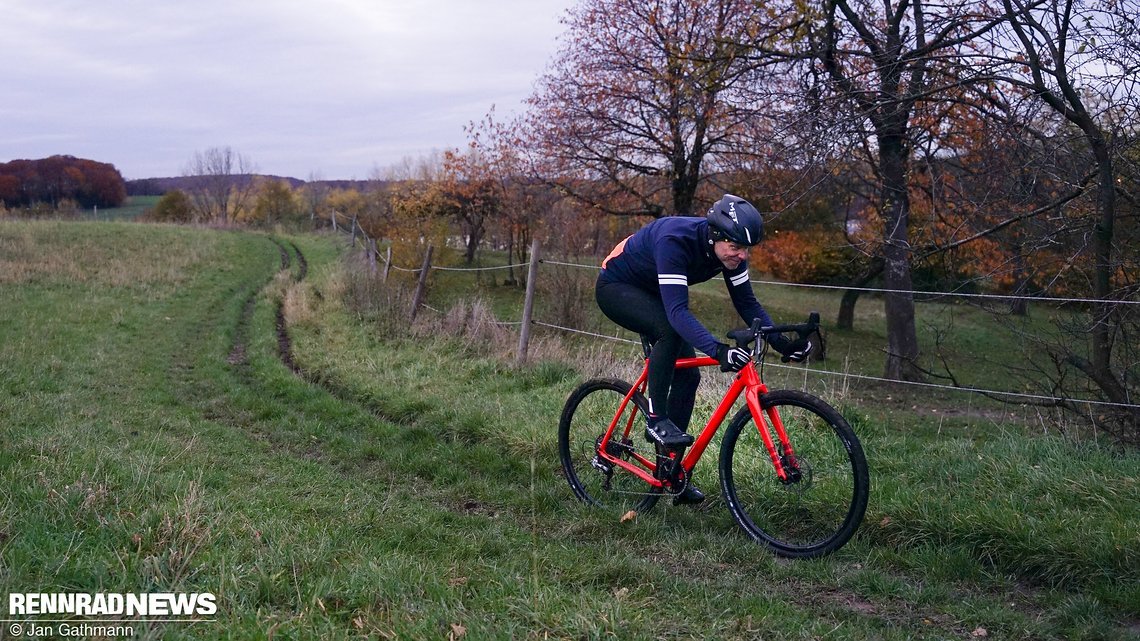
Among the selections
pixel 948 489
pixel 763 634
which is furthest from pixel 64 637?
pixel 948 489

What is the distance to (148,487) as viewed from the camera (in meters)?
4.25

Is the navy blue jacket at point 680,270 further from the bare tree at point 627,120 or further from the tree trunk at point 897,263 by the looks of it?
the bare tree at point 627,120

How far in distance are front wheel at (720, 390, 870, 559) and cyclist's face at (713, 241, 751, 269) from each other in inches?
29.2

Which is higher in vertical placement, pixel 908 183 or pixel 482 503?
pixel 908 183

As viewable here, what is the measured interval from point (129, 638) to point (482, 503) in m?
2.74

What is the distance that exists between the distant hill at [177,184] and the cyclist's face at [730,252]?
5218cm

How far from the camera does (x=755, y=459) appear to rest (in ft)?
15.4

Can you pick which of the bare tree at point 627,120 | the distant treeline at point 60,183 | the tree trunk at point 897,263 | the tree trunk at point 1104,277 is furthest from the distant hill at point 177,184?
the tree trunk at point 1104,277

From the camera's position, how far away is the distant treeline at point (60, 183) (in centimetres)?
5322

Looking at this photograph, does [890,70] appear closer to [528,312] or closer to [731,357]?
[528,312]

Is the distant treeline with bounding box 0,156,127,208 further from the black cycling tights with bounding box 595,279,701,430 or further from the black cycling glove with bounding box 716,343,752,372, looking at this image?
the black cycling glove with bounding box 716,343,752,372

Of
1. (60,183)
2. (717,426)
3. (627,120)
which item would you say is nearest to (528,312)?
(717,426)

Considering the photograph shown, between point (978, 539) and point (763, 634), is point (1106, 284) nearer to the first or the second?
point (978, 539)

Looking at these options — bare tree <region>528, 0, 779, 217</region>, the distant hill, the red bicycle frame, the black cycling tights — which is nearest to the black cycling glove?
the red bicycle frame
